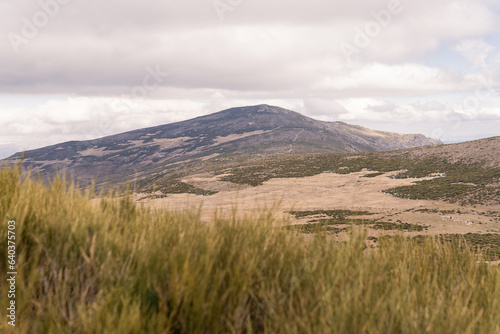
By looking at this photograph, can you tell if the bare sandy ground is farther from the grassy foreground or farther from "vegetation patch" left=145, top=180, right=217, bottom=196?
the grassy foreground

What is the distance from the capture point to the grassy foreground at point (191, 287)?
2891 mm

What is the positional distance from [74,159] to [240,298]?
199m

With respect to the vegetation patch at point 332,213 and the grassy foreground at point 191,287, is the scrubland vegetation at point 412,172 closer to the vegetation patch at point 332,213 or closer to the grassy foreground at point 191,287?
the vegetation patch at point 332,213

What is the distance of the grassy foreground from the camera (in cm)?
289

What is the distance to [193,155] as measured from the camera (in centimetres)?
16888

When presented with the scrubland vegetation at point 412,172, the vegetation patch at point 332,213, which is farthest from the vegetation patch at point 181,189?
the vegetation patch at point 332,213

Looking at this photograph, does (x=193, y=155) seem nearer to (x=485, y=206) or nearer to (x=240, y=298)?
(x=485, y=206)

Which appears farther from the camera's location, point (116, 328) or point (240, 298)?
point (240, 298)

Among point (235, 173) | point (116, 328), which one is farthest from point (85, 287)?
point (235, 173)

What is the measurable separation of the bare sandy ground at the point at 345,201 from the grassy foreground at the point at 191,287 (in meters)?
11.2

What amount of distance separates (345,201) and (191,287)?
47.0m

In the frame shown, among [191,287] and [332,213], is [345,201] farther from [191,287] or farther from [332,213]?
[191,287]

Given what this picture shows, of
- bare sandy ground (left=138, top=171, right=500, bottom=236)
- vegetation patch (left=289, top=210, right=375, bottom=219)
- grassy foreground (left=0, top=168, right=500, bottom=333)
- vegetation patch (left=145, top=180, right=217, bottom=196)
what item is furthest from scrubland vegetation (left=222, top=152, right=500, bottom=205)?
grassy foreground (left=0, top=168, right=500, bottom=333)

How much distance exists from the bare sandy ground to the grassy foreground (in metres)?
11.2
